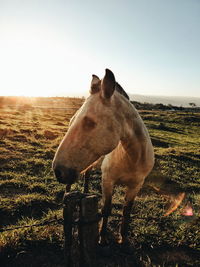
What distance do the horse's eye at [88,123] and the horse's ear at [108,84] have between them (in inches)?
13.1

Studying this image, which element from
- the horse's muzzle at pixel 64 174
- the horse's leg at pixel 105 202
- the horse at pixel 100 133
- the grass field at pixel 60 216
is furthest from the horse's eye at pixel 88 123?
the grass field at pixel 60 216

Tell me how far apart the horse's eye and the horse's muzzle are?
516 mm

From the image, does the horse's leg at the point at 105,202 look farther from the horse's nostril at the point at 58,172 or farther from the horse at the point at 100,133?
the horse's nostril at the point at 58,172

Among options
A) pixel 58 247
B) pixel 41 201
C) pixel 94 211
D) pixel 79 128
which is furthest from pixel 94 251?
pixel 41 201

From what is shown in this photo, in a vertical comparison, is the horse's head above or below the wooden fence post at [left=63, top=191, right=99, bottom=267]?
above

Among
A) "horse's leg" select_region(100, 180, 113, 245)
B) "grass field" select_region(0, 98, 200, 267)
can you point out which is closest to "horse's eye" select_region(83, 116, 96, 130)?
"horse's leg" select_region(100, 180, 113, 245)

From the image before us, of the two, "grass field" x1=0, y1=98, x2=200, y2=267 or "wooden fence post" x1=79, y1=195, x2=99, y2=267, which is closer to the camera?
"wooden fence post" x1=79, y1=195, x2=99, y2=267

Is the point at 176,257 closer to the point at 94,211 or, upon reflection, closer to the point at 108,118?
the point at 94,211

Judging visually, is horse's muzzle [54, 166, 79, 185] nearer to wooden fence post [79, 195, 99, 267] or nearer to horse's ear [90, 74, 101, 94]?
wooden fence post [79, 195, 99, 267]

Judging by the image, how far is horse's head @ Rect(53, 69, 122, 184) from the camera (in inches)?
85.7

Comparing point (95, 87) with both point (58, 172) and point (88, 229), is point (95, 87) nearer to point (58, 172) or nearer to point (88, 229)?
point (58, 172)

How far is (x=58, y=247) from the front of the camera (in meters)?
3.61

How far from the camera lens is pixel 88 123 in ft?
7.63

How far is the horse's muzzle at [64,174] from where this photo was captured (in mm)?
2121
